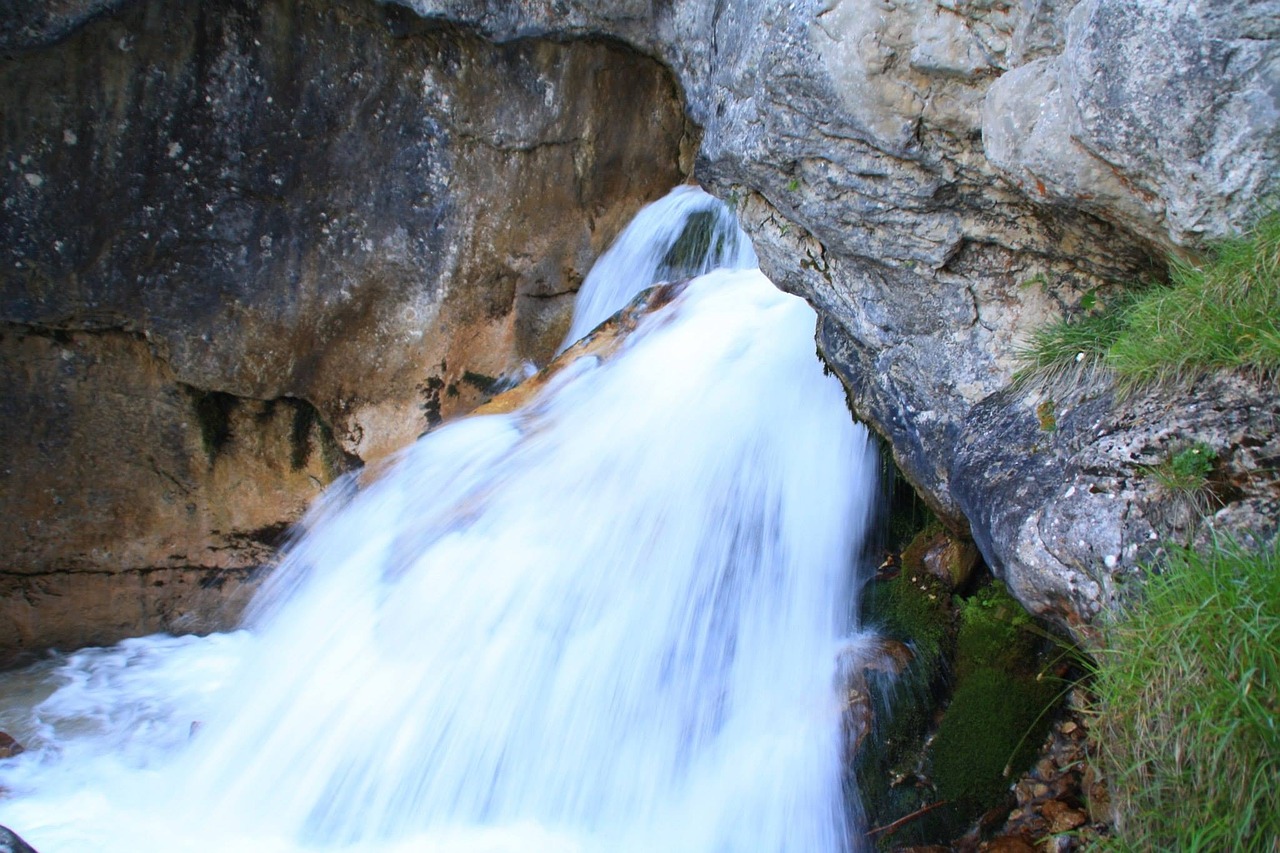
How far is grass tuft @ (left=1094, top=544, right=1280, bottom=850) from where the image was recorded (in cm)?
202

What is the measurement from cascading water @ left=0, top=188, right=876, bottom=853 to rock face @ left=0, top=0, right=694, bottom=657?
3.26ft

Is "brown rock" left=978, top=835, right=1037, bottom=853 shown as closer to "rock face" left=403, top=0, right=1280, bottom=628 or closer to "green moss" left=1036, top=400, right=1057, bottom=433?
"rock face" left=403, top=0, right=1280, bottom=628

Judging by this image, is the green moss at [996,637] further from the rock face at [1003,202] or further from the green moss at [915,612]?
the rock face at [1003,202]

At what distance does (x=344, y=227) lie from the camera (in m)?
5.62

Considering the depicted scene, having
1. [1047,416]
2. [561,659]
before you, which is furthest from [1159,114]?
[561,659]

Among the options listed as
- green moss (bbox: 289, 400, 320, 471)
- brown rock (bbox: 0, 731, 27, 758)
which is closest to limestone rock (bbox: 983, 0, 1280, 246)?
green moss (bbox: 289, 400, 320, 471)

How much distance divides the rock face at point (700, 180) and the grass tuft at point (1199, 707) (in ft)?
0.72

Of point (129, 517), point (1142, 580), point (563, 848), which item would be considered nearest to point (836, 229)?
point (1142, 580)

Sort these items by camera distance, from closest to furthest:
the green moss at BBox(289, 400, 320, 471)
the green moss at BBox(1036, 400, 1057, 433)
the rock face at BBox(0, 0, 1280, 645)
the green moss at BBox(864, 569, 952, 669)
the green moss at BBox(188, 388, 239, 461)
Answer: the rock face at BBox(0, 0, 1280, 645), the green moss at BBox(1036, 400, 1057, 433), the green moss at BBox(864, 569, 952, 669), the green moss at BBox(188, 388, 239, 461), the green moss at BBox(289, 400, 320, 471)

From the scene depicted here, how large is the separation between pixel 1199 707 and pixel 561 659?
2.32m

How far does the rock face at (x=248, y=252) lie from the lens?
5059mm

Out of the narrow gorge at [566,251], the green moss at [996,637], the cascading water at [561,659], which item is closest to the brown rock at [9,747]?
the cascading water at [561,659]

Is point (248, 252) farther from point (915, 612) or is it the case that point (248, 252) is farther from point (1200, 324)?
point (1200, 324)

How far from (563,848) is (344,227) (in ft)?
12.2
